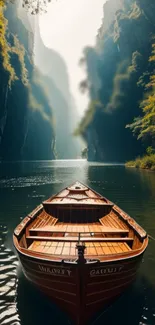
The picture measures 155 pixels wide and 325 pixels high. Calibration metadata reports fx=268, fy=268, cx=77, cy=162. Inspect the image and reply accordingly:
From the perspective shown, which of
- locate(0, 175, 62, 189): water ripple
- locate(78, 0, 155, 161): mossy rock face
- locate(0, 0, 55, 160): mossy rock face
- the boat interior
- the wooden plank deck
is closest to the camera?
the wooden plank deck

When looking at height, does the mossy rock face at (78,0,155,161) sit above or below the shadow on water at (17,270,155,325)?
above

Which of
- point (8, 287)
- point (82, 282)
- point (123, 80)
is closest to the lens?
point (82, 282)

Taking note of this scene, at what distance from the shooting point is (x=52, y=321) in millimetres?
6832

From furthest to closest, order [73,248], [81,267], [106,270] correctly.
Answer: [73,248], [106,270], [81,267]

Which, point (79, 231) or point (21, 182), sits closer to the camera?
point (79, 231)

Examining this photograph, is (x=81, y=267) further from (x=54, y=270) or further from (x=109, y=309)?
(x=109, y=309)

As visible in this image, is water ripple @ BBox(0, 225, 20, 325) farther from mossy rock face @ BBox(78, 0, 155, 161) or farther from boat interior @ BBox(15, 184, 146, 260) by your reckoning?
mossy rock face @ BBox(78, 0, 155, 161)

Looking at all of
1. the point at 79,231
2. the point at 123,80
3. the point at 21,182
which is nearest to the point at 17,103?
Answer: the point at 123,80

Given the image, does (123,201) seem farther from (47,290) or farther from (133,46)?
(133,46)

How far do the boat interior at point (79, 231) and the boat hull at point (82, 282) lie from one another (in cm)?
37

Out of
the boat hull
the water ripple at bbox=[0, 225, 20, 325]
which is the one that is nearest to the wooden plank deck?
the boat hull

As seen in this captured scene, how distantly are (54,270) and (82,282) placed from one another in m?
0.77

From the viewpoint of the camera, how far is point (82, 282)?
6.36 metres

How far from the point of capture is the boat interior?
8.45m
